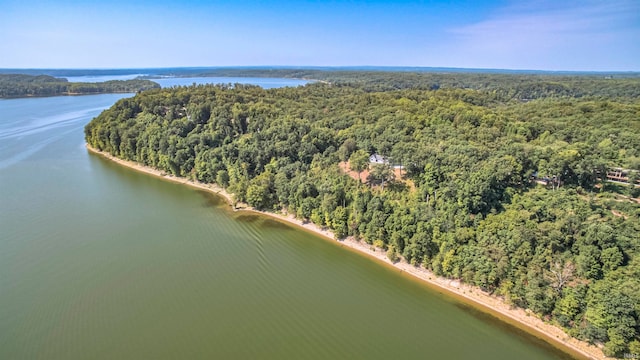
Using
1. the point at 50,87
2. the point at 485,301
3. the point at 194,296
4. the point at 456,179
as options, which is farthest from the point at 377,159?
the point at 50,87

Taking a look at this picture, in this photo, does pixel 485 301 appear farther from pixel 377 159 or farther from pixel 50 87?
pixel 50 87

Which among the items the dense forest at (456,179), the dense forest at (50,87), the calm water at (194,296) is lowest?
the calm water at (194,296)

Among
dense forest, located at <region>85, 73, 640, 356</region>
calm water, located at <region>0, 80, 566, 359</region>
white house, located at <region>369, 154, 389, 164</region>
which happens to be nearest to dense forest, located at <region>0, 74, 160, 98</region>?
dense forest, located at <region>85, 73, 640, 356</region>

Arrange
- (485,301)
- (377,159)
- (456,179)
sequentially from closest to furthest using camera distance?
(485,301), (456,179), (377,159)

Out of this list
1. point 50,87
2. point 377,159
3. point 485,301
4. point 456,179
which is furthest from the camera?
point 50,87

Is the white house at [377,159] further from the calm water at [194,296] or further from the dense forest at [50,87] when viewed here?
the dense forest at [50,87]

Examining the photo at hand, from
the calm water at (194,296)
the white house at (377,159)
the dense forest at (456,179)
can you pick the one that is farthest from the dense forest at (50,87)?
the white house at (377,159)

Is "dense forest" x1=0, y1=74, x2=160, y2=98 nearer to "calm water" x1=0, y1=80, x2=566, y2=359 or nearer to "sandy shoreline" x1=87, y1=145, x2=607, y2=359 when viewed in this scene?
"calm water" x1=0, y1=80, x2=566, y2=359
